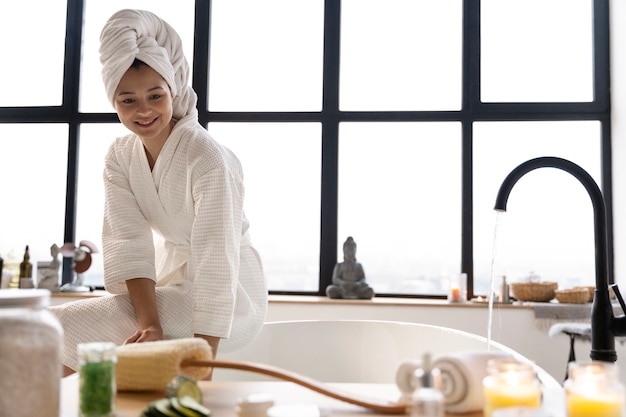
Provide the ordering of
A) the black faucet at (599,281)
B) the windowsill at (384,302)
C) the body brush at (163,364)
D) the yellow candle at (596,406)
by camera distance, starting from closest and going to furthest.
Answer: the yellow candle at (596,406), the body brush at (163,364), the black faucet at (599,281), the windowsill at (384,302)

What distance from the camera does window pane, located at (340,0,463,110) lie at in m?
3.63

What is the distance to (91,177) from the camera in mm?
3812

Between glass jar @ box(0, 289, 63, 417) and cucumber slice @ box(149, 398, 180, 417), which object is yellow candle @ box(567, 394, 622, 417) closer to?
cucumber slice @ box(149, 398, 180, 417)

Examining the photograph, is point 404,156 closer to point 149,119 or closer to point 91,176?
point 91,176

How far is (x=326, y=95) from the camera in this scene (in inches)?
143

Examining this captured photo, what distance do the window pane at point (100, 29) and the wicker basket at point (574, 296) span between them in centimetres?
240

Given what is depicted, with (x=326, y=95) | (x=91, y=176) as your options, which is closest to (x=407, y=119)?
(x=326, y=95)

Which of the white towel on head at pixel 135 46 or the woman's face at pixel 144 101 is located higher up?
the white towel on head at pixel 135 46

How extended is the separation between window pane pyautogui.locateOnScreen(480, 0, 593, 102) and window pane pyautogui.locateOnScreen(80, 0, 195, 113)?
1.71m

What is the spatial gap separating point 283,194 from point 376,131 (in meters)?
0.64

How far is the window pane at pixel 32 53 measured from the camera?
12.8 feet

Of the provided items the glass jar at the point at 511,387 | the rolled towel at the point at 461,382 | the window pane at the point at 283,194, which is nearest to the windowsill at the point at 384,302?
the window pane at the point at 283,194

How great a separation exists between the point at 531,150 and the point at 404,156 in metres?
0.69

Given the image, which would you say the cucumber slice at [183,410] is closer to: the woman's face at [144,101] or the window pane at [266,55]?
the woman's face at [144,101]
